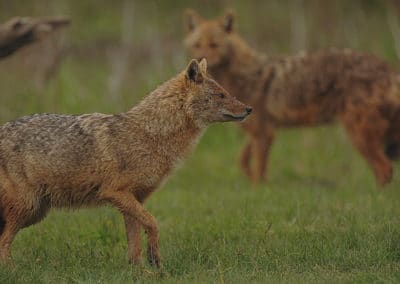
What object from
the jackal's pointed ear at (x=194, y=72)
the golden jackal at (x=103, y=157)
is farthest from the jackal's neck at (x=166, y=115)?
the jackal's pointed ear at (x=194, y=72)

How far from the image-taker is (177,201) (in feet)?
35.7

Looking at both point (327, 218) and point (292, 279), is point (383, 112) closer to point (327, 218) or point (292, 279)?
point (327, 218)

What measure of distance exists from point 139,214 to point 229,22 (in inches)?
283

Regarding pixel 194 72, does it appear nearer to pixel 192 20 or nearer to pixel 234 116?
pixel 234 116

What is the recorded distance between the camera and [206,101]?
808cm

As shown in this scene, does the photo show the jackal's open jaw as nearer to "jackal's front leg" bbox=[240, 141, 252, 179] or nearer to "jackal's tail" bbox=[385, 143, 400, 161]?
"jackal's tail" bbox=[385, 143, 400, 161]

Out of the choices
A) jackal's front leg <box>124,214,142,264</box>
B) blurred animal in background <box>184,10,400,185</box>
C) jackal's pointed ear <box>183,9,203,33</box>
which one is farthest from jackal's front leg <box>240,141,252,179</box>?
jackal's front leg <box>124,214,142,264</box>

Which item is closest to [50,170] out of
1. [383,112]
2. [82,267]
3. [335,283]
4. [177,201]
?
[82,267]

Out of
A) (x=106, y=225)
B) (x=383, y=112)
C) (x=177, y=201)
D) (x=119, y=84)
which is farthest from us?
(x=119, y=84)

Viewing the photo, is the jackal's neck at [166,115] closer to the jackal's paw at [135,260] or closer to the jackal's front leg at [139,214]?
the jackal's front leg at [139,214]

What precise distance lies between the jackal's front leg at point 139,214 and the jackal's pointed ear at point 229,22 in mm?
6993

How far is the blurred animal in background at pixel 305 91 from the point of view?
1230cm

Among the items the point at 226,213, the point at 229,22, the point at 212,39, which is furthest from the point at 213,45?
the point at 226,213

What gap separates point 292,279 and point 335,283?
1.25 feet
